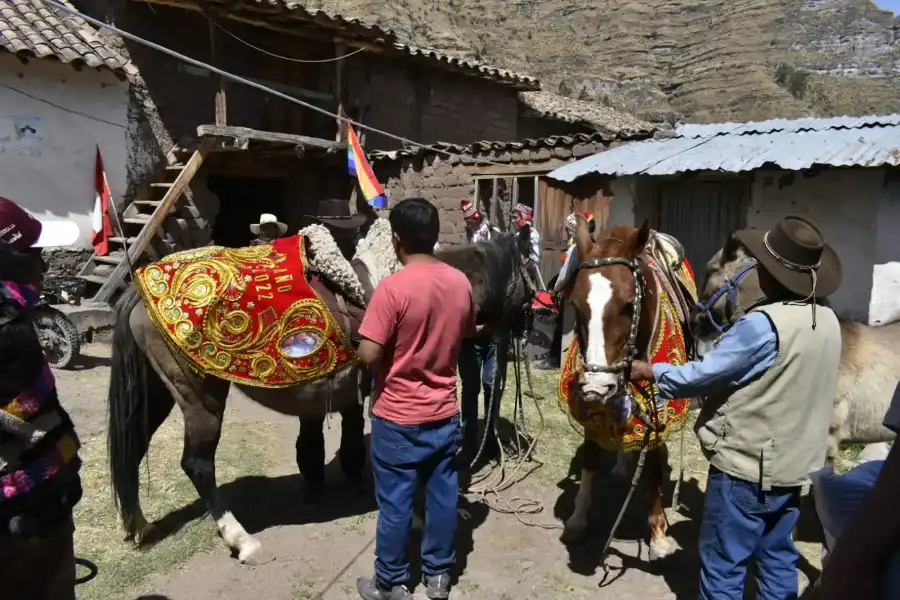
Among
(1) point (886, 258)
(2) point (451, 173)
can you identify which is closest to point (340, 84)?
(2) point (451, 173)

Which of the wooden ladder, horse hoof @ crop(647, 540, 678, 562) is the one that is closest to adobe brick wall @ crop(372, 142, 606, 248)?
the wooden ladder

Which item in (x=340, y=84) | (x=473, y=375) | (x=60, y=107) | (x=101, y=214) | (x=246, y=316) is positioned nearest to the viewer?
(x=246, y=316)

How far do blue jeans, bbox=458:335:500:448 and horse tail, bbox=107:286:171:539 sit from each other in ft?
7.21

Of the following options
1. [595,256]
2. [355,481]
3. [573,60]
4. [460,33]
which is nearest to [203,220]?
[355,481]

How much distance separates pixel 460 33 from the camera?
28.2 m

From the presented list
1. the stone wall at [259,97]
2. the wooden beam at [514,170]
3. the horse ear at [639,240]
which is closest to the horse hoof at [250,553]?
the horse ear at [639,240]

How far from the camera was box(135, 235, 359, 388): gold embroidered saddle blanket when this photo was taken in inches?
130

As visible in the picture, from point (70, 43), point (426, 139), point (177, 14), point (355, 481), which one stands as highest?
point (177, 14)

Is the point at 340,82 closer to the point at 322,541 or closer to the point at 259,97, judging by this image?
the point at 259,97

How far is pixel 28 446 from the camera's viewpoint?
185 centimetres

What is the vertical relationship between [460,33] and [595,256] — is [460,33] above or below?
above

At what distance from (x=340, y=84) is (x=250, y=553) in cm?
892

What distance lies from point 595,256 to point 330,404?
1801 millimetres

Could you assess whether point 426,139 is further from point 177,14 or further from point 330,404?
point 330,404
